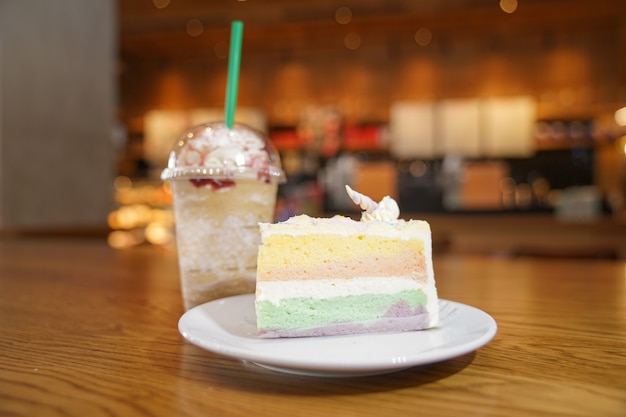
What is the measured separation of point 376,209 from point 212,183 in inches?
11.7

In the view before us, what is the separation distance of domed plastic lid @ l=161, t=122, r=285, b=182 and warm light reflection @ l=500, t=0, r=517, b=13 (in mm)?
5918

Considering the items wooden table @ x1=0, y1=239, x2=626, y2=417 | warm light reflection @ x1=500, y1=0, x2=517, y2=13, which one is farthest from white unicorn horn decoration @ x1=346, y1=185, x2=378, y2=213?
warm light reflection @ x1=500, y1=0, x2=517, y2=13

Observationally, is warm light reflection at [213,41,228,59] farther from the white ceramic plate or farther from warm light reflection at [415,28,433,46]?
the white ceramic plate

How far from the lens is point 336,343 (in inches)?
27.9

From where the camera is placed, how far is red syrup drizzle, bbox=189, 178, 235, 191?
0.98m

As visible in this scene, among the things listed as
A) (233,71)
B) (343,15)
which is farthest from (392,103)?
(233,71)

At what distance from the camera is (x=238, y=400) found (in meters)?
0.55

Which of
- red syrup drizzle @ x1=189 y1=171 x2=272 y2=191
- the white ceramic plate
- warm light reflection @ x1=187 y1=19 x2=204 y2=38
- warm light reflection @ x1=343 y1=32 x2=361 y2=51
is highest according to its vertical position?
warm light reflection @ x1=187 y1=19 x2=204 y2=38

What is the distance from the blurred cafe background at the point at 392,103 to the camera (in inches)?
213

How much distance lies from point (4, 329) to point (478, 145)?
6.72 metres

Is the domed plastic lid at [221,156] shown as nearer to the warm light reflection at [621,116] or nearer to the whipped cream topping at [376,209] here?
the whipped cream topping at [376,209]

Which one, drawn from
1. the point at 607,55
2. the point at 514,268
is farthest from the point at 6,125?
the point at 607,55

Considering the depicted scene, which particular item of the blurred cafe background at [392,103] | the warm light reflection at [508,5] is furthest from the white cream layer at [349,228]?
the warm light reflection at [508,5]

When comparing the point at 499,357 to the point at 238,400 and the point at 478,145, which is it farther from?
the point at 478,145
